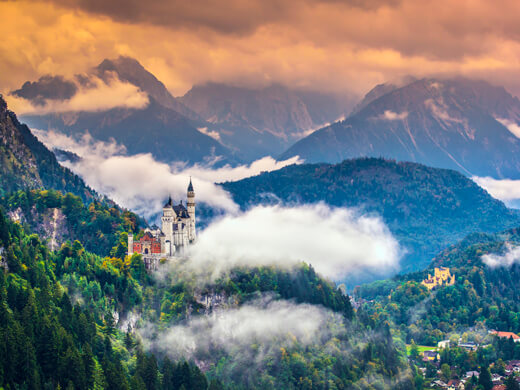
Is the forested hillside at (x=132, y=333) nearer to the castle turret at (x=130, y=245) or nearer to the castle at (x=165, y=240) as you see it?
the castle turret at (x=130, y=245)

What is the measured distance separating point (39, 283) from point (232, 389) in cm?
4118

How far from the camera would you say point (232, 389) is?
16675 centimetres

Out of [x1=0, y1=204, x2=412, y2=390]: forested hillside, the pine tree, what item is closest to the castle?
[x1=0, y1=204, x2=412, y2=390]: forested hillside

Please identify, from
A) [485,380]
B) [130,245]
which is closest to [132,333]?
[130,245]

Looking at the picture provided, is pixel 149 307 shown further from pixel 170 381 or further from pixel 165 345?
pixel 170 381

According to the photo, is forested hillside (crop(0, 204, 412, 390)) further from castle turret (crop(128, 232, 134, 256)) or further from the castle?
the castle

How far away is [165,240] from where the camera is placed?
180 m

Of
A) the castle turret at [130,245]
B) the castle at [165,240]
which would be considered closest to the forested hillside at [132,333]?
the castle turret at [130,245]

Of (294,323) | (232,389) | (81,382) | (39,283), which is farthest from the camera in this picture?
(294,323)

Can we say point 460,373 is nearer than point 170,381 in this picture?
No

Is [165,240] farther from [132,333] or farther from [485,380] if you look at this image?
[485,380]

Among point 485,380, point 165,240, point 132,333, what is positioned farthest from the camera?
point 485,380

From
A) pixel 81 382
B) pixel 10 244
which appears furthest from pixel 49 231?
pixel 81 382

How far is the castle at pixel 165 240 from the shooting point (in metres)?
180
